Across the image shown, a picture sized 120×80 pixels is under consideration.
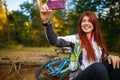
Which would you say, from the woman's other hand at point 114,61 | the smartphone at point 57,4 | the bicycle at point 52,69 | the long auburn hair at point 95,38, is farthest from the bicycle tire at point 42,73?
the smartphone at point 57,4

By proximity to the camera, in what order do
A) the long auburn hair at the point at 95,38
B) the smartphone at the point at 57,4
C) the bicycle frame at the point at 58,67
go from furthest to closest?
the bicycle frame at the point at 58,67
the long auburn hair at the point at 95,38
the smartphone at the point at 57,4

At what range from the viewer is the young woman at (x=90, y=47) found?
2148 millimetres

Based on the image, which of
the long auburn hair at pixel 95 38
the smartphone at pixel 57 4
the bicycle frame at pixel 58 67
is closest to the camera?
the smartphone at pixel 57 4

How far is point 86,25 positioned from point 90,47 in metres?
0.21

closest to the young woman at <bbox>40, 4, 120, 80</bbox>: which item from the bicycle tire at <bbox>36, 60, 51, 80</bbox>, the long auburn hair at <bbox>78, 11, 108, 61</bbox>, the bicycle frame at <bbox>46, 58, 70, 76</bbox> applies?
the long auburn hair at <bbox>78, 11, 108, 61</bbox>

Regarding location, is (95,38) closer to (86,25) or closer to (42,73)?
(86,25)

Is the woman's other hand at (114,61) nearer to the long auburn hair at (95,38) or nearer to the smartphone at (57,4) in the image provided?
the long auburn hair at (95,38)

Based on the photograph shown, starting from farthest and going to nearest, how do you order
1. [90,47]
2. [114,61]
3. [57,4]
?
[90,47]
[114,61]
[57,4]

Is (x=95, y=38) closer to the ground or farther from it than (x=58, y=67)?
farther from it

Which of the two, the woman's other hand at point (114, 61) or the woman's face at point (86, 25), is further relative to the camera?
the woman's face at point (86, 25)

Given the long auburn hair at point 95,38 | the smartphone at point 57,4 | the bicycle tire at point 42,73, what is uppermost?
the smartphone at point 57,4

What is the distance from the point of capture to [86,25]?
256 cm

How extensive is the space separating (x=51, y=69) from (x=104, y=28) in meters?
6.72

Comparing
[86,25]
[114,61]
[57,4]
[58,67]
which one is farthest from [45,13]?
[58,67]
